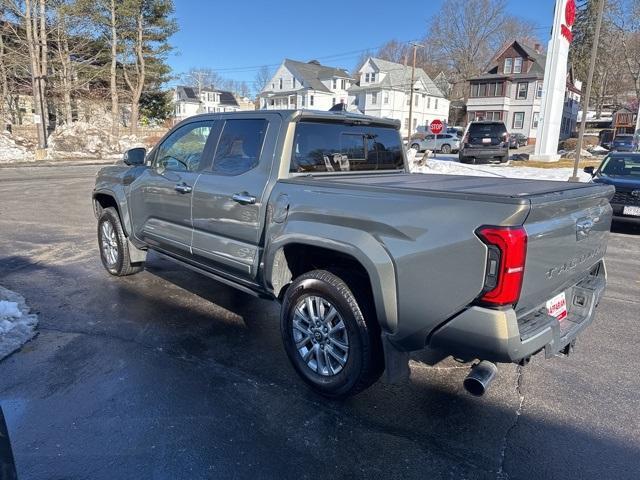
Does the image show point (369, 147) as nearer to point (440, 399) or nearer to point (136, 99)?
point (440, 399)

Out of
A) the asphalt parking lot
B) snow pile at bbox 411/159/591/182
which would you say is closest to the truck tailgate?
the asphalt parking lot

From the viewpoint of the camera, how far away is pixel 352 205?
2842 mm

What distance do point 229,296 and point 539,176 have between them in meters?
16.4

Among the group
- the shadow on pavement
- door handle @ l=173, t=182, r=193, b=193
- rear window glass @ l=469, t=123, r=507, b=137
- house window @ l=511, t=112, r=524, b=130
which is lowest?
the shadow on pavement

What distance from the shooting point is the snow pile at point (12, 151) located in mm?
24469

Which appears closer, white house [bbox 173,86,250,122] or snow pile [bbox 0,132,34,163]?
snow pile [bbox 0,132,34,163]

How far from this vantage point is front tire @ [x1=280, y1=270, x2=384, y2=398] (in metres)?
2.89

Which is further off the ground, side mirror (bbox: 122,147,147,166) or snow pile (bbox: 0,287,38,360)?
side mirror (bbox: 122,147,147,166)

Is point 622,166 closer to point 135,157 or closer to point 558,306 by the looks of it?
point 558,306

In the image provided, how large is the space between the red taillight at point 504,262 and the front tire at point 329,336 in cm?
86

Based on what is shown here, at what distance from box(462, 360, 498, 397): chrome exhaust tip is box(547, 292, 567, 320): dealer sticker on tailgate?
1.61 feet

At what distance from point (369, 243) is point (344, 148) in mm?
1523

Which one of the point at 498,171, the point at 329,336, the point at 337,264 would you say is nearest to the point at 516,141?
the point at 498,171

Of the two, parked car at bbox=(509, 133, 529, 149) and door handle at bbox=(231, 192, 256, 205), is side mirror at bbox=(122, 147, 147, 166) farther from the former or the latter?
parked car at bbox=(509, 133, 529, 149)
